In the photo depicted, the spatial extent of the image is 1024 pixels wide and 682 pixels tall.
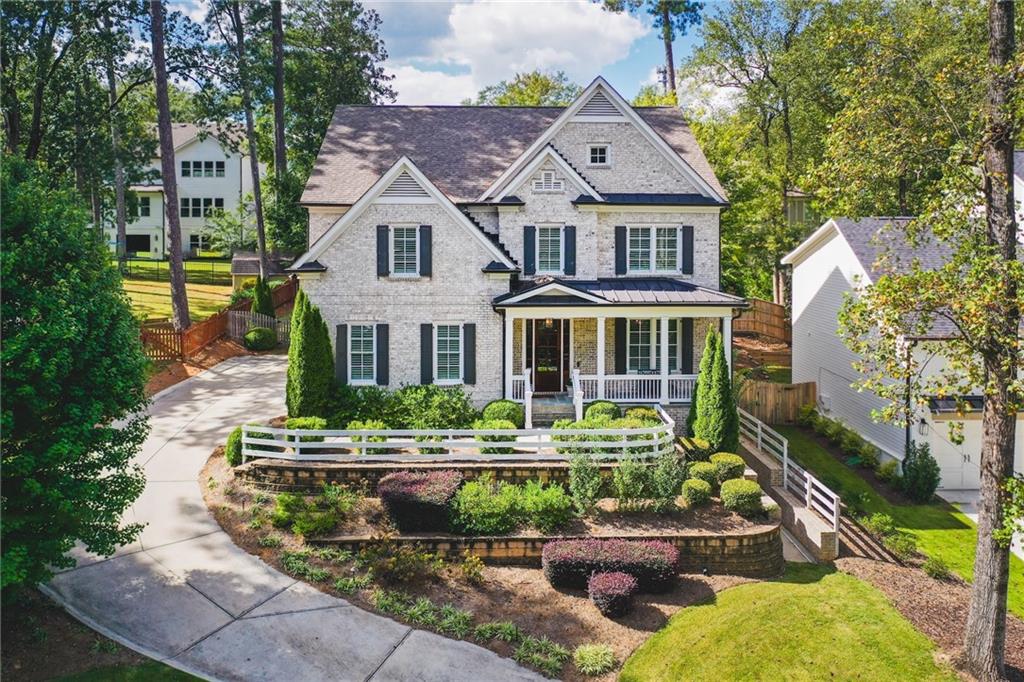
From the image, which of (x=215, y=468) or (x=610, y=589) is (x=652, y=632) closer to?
(x=610, y=589)

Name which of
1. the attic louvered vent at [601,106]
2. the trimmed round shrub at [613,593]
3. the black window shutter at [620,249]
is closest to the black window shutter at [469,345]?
the black window shutter at [620,249]

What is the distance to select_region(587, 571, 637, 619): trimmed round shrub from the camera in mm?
12875

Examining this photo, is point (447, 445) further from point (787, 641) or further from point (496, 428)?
point (787, 641)

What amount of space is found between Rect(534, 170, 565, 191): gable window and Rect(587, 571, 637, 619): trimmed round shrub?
1288 centimetres

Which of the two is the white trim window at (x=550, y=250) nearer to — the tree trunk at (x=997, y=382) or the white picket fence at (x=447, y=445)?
the white picket fence at (x=447, y=445)

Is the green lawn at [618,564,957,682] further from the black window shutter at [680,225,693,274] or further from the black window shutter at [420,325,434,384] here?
the black window shutter at [680,225,693,274]

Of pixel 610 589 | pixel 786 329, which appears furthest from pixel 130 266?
pixel 610 589

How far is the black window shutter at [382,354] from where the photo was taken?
70.2ft

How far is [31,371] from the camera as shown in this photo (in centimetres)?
1020

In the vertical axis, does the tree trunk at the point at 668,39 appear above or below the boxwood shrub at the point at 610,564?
above

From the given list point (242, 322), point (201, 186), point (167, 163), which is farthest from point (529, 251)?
point (201, 186)

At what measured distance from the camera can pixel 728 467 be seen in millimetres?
16984

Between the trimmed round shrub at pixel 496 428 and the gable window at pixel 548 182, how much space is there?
7547 mm

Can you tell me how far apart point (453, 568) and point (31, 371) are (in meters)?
8.01
